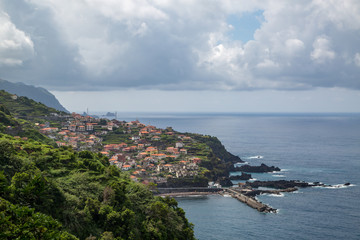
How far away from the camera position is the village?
330 feet

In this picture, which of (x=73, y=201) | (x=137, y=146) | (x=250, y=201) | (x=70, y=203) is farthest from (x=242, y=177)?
(x=70, y=203)

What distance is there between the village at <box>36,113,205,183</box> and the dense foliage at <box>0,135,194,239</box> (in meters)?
48.5

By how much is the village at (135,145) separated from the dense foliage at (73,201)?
48.5 m

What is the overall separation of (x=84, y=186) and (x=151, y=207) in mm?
8688

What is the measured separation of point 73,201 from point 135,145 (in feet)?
324

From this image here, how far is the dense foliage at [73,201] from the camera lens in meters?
23.6

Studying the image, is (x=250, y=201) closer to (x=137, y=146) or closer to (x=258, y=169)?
(x=258, y=169)

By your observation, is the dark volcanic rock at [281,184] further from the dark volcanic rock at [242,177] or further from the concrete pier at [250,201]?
the concrete pier at [250,201]

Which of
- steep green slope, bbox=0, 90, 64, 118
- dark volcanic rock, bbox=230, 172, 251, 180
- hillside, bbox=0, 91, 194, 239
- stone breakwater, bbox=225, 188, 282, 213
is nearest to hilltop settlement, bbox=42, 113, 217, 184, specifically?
steep green slope, bbox=0, 90, 64, 118

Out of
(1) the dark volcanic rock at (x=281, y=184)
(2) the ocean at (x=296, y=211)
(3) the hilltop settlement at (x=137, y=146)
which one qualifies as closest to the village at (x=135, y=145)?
(3) the hilltop settlement at (x=137, y=146)

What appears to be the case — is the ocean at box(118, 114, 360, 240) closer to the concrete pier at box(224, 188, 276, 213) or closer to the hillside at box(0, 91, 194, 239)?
the concrete pier at box(224, 188, 276, 213)

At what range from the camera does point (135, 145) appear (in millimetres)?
130750

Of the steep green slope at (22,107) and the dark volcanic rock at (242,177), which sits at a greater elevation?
the steep green slope at (22,107)

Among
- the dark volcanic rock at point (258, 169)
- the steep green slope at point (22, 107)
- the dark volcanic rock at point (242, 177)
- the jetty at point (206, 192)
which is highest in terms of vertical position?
the steep green slope at point (22, 107)
